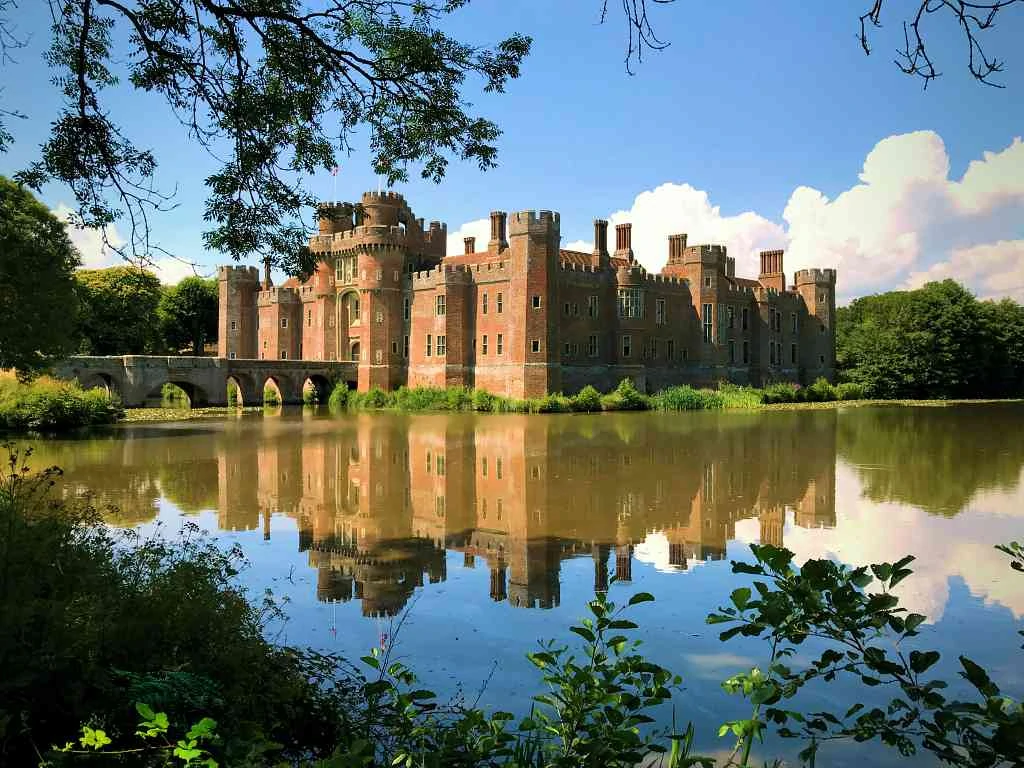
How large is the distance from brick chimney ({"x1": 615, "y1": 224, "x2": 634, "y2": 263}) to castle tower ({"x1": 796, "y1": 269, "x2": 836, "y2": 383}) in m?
17.6

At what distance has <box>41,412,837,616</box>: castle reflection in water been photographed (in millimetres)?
8992

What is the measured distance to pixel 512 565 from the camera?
349 inches

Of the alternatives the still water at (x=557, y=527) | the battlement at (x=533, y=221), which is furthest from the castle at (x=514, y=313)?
the still water at (x=557, y=527)

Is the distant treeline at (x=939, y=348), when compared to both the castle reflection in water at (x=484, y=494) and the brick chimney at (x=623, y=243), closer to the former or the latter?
the brick chimney at (x=623, y=243)

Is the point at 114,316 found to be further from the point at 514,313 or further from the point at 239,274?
the point at 514,313

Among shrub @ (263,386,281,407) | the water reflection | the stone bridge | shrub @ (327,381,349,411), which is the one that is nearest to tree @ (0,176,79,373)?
the water reflection

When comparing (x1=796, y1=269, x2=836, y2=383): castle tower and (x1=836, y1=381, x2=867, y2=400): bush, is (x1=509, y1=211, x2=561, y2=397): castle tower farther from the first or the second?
(x1=796, y1=269, x2=836, y2=383): castle tower

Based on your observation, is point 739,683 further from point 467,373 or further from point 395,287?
point 395,287

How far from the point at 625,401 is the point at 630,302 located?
981 centimetres

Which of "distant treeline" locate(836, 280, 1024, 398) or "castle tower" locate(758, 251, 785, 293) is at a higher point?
"castle tower" locate(758, 251, 785, 293)

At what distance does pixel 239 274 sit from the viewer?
60.1 m

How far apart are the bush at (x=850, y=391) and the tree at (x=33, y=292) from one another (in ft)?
159

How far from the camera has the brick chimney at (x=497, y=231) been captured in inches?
2041

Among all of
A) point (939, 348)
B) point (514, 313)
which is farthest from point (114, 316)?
point (939, 348)
